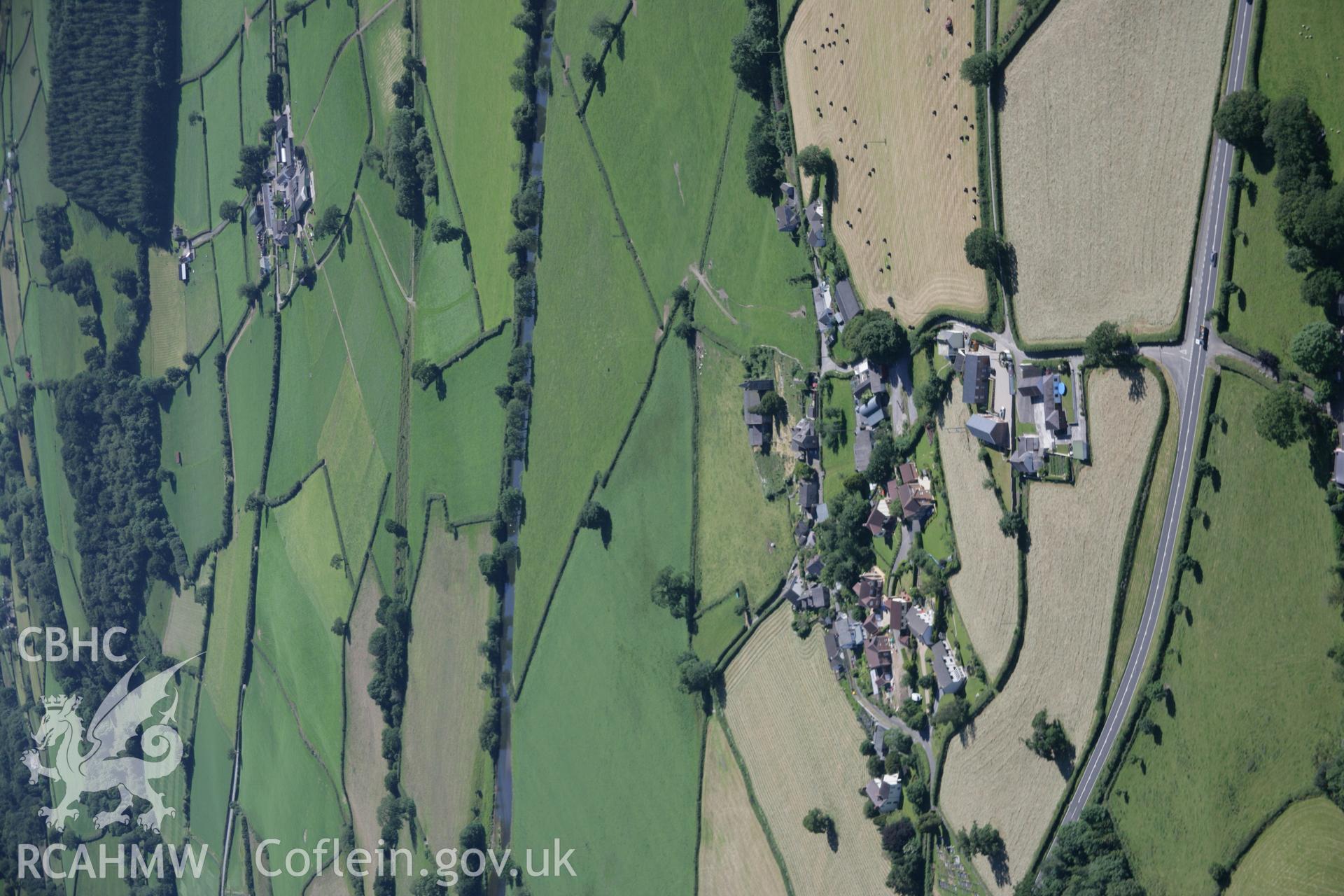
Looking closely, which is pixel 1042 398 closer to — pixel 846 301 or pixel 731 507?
pixel 846 301

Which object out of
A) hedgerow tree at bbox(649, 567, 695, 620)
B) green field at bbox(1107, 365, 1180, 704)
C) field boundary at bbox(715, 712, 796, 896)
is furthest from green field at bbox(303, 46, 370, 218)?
green field at bbox(1107, 365, 1180, 704)

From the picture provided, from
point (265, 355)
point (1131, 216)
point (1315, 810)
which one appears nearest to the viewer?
point (1315, 810)

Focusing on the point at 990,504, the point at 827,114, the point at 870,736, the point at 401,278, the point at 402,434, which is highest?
the point at 401,278

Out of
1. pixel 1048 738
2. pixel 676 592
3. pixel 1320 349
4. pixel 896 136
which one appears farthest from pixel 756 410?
pixel 1320 349

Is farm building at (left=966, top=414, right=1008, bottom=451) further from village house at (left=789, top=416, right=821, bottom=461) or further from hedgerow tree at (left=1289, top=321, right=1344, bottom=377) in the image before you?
hedgerow tree at (left=1289, top=321, right=1344, bottom=377)

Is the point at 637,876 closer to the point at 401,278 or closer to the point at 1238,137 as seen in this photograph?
the point at 401,278

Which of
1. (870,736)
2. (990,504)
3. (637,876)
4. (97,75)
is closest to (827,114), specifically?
(990,504)
